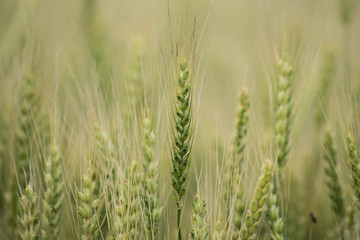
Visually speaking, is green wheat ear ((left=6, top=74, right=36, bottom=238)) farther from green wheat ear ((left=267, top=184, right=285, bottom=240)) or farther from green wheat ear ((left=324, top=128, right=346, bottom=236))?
green wheat ear ((left=324, top=128, right=346, bottom=236))

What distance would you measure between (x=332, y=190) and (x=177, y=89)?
0.86 metres

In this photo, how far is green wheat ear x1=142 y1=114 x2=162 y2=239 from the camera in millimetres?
1149

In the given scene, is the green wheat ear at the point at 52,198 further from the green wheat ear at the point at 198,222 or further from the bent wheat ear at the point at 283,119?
the bent wheat ear at the point at 283,119

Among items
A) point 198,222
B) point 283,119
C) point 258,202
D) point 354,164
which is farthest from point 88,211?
point 354,164

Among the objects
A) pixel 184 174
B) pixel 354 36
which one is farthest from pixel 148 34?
pixel 354 36

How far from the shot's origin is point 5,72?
2.10 m

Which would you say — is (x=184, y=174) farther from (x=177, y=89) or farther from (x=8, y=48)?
(x=8, y=48)

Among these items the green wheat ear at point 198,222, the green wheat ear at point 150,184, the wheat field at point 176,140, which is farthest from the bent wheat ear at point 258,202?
the green wheat ear at point 150,184

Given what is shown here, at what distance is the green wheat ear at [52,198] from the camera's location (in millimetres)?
1192

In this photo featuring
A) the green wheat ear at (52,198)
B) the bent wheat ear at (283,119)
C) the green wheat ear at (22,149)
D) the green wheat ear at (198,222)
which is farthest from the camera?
the green wheat ear at (22,149)

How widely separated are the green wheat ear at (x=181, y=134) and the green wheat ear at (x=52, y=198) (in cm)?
44

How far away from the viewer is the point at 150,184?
1.15 meters

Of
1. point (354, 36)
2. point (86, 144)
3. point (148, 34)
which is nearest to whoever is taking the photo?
point (86, 144)

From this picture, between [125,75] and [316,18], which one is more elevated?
Answer: [316,18]
